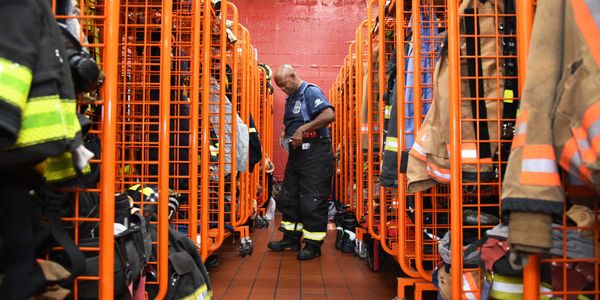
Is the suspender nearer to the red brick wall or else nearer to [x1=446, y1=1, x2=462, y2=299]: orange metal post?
[x1=446, y1=1, x2=462, y2=299]: orange metal post

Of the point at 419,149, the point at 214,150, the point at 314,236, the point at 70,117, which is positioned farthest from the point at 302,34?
the point at 70,117

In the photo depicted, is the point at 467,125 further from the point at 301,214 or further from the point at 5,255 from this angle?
the point at 301,214

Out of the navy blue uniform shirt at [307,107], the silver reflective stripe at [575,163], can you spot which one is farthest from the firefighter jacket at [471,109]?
the navy blue uniform shirt at [307,107]

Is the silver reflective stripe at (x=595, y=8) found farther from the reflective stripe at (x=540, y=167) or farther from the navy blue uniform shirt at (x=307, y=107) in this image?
the navy blue uniform shirt at (x=307, y=107)

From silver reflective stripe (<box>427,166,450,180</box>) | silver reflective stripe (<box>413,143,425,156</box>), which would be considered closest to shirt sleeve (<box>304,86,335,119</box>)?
silver reflective stripe (<box>413,143,425,156</box>)

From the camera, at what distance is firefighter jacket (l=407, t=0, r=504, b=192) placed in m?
1.91

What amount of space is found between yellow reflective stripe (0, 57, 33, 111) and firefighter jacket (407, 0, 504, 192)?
1.47 meters

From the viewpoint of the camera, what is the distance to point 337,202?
23.9ft

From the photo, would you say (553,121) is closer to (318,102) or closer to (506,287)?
(506,287)

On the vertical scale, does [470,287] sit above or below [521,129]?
below

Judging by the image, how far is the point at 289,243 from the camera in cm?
492

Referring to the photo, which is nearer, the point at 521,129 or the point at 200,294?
the point at 521,129

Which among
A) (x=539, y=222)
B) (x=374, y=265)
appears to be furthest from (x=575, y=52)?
(x=374, y=265)

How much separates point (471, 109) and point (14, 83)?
1.63 m
